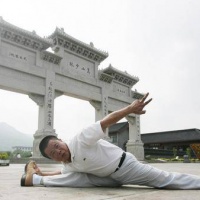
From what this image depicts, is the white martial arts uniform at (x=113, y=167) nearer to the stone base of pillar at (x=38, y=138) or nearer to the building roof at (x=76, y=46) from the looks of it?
the stone base of pillar at (x=38, y=138)

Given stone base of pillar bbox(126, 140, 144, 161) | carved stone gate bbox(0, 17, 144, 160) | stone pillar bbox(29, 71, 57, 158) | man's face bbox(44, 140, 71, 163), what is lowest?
stone base of pillar bbox(126, 140, 144, 161)

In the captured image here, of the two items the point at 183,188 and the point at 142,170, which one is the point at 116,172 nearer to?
the point at 142,170

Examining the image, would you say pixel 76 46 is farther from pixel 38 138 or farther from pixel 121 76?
pixel 38 138

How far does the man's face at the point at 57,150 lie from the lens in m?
2.61

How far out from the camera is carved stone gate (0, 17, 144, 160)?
16344mm

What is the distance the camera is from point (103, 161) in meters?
2.65

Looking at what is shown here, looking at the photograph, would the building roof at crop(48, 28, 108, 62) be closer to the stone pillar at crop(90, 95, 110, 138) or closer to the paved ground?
the stone pillar at crop(90, 95, 110, 138)

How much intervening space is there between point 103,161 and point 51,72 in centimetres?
1646

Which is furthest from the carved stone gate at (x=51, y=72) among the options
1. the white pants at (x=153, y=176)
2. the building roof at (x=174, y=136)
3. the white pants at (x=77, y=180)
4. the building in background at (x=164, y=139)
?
the white pants at (x=153, y=176)

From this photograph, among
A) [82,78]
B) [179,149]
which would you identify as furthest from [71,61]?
[179,149]

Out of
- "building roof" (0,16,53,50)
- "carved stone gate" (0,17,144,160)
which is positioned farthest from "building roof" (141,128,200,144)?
"building roof" (0,16,53,50)

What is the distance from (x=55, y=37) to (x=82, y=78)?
3711mm

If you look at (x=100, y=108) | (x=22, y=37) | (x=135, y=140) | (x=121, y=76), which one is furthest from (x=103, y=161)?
(x=135, y=140)

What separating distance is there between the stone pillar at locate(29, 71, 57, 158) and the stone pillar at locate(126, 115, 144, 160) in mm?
10135
